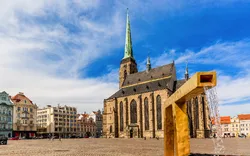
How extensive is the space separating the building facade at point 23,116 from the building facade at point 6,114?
2.13 m

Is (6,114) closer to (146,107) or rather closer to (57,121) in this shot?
(57,121)

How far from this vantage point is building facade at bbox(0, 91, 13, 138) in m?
71.9

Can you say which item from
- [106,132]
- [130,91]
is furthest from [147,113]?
[106,132]

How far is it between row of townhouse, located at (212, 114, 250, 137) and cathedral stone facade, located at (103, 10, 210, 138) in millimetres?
45179

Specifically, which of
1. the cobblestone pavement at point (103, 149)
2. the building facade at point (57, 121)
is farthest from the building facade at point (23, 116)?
the cobblestone pavement at point (103, 149)

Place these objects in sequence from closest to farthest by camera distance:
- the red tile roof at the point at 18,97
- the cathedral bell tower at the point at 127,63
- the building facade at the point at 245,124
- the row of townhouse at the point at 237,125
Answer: the red tile roof at the point at 18,97
the cathedral bell tower at the point at 127,63
the building facade at the point at 245,124
the row of townhouse at the point at 237,125

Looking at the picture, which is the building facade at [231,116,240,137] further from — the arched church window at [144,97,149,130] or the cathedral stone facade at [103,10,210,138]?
the arched church window at [144,97,149,130]

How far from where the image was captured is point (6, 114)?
241ft

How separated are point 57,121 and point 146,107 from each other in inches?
1820

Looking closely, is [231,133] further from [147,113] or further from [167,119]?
[167,119]

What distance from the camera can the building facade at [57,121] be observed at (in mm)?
98688

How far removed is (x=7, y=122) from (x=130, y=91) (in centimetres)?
3682

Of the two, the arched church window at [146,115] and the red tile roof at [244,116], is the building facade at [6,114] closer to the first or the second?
the arched church window at [146,115]

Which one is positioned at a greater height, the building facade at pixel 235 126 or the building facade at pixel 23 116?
the building facade at pixel 23 116
